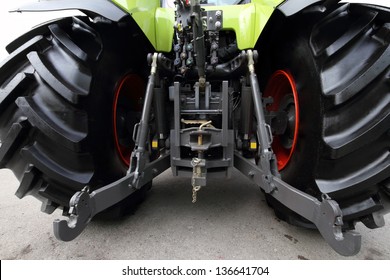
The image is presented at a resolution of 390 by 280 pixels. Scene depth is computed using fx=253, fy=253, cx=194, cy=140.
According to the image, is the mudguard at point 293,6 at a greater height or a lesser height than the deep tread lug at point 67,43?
greater

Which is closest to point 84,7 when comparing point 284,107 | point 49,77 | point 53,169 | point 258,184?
point 49,77

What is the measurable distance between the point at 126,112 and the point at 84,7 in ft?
3.23

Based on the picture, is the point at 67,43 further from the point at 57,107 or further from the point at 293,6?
the point at 293,6

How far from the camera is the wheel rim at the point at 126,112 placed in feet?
6.59

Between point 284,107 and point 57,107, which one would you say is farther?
point 284,107

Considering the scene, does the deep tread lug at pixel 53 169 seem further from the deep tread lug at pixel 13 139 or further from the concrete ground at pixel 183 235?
the concrete ground at pixel 183 235

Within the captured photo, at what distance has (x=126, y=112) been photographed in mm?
2201

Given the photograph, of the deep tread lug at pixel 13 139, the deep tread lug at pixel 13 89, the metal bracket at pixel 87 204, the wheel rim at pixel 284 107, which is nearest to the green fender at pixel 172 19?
the wheel rim at pixel 284 107

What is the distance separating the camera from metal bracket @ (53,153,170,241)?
42.8 inches

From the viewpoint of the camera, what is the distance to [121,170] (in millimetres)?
1987

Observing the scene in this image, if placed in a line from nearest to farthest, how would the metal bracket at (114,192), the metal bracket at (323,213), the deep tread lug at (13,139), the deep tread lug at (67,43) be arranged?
the metal bracket at (323,213)
the metal bracket at (114,192)
the deep tread lug at (13,139)
the deep tread lug at (67,43)

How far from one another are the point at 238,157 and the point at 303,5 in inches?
39.1

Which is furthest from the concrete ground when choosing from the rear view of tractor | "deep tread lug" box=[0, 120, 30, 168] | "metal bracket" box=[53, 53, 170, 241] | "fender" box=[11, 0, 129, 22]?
"fender" box=[11, 0, 129, 22]

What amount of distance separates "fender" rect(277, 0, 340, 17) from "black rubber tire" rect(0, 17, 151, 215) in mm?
1038
